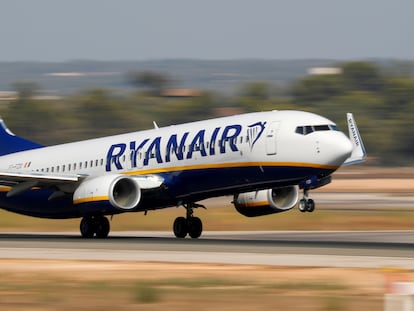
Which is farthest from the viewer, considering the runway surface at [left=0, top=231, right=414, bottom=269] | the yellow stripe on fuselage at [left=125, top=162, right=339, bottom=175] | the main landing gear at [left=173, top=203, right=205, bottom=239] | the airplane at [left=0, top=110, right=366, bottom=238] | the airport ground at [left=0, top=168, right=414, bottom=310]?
the main landing gear at [left=173, top=203, right=205, bottom=239]

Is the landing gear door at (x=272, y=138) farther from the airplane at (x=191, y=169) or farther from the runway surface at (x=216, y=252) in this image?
the runway surface at (x=216, y=252)

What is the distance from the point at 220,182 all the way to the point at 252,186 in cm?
114

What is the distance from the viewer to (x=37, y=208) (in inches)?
1818

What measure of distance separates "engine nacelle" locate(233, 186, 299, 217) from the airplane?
4 cm

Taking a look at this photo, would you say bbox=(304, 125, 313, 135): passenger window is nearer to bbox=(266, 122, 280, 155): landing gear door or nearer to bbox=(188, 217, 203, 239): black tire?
bbox=(266, 122, 280, 155): landing gear door

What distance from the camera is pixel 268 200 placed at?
43625mm

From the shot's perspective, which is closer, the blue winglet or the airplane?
the airplane

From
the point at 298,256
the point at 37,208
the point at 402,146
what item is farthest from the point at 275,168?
the point at 402,146

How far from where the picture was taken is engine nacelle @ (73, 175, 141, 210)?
134 ft

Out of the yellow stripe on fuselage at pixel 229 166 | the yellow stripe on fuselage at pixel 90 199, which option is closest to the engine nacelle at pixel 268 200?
the yellow stripe on fuselage at pixel 229 166

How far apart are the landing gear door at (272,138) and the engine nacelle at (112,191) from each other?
5.14m

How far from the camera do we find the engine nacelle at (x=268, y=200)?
43688 mm

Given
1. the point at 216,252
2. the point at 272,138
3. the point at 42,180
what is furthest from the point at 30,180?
the point at 216,252

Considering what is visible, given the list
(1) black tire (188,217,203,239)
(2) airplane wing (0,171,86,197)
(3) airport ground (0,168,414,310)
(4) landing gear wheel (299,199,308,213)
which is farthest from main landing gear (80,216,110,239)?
(3) airport ground (0,168,414,310)
